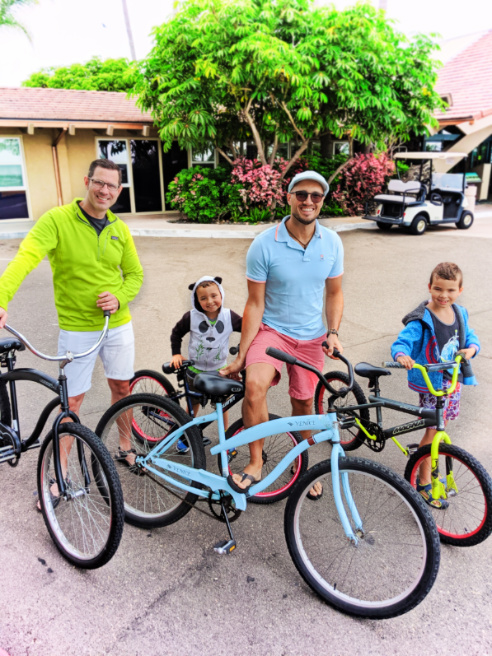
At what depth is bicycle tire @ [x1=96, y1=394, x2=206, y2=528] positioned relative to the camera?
2.79 m

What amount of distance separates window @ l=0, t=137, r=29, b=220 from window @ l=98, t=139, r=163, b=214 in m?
2.62

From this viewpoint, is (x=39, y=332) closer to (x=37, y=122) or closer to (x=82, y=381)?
(x=82, y=381)

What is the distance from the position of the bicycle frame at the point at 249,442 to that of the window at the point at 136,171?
15295 mm

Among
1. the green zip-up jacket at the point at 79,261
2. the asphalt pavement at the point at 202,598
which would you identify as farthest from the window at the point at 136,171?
the green zip-up jacket at the point at 79,261

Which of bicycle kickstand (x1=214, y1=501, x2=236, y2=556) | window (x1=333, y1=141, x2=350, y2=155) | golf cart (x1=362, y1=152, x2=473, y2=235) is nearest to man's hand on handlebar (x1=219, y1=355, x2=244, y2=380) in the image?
bicycle kickstand (x1=214, y1=501, x2=236, y2=556)

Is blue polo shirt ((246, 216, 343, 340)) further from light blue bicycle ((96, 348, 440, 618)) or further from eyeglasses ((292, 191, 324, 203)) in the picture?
light blue bicycle ((96, 348, 440, 618))

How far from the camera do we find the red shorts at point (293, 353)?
285cm

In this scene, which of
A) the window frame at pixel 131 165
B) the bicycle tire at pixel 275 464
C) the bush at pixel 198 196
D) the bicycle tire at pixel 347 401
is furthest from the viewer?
the window frame at pixel 131 165

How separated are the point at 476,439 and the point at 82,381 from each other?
116 inches

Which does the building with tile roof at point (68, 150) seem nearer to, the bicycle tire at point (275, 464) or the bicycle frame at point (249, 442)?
the bicycle tire at point (275, 464)

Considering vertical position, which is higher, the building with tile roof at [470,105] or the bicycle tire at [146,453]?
the building with tile roof at [470,105]

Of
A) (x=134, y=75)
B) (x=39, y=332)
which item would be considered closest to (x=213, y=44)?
(x=134, y=75)

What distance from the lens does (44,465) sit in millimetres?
2795

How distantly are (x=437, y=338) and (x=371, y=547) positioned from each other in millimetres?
1228
